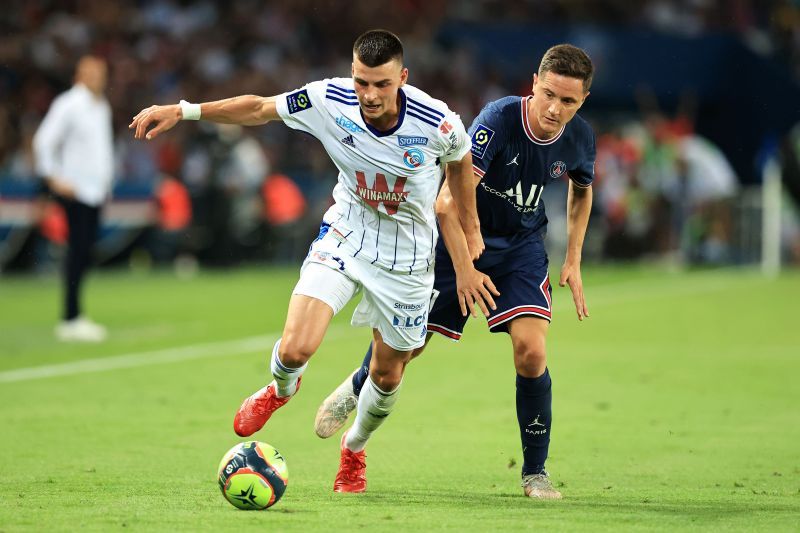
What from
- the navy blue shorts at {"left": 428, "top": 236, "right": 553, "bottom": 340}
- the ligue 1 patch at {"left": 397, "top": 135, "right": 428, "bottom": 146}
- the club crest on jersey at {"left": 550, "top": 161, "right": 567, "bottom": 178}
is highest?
the ligue 1 patch at {"left": 397, "top": 135, "right": 428, "bottom": 146}

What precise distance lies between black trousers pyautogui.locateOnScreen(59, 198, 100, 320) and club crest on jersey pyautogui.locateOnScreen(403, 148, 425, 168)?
7816 mm

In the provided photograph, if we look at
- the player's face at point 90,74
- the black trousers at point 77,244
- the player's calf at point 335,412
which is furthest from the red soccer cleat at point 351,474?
the player's face at point 90,74

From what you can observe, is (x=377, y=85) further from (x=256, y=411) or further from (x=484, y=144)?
(x=256, y=411)

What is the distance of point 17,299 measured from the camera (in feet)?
59.0

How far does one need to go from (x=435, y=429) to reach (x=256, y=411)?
8.08 feet

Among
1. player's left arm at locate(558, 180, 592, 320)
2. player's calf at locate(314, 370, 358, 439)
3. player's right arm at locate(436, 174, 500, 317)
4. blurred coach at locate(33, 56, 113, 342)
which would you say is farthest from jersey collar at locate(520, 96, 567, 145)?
blurred coach at locate(33, 56, 113, 342)

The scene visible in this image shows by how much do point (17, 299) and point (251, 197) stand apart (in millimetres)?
6367

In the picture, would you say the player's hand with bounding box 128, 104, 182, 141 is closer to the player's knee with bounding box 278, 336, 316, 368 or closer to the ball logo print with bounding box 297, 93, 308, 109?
the ball logo print with bounding box 297, 93, 308, 109

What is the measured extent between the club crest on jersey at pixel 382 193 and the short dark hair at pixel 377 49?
0.62 metres

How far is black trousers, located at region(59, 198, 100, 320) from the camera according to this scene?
1388 centimetres

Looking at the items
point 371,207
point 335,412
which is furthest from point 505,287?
point 335,412

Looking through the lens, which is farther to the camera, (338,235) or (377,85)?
(338,235)

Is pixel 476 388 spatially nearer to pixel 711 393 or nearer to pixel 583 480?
pixel 711 393

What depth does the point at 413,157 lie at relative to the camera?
6.79 m
